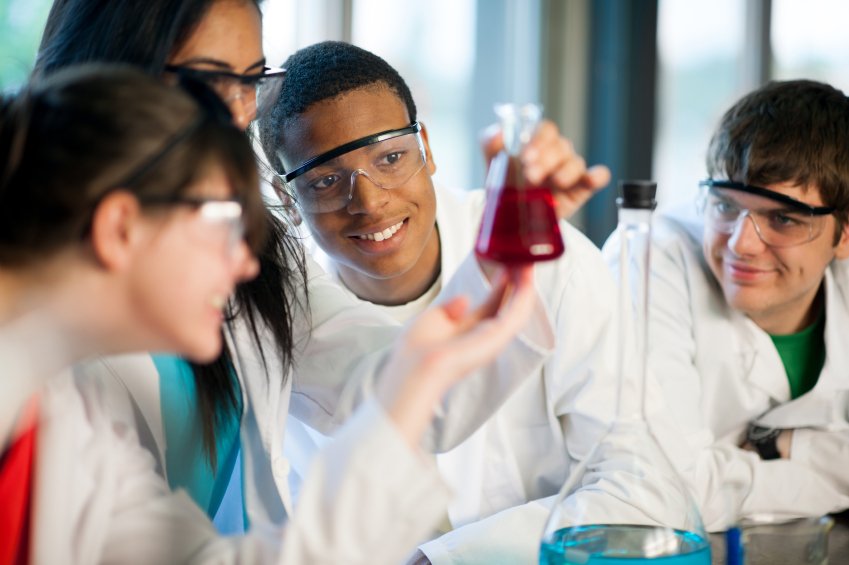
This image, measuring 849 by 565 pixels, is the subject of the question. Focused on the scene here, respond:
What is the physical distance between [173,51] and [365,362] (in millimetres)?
553

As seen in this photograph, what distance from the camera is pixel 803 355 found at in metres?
2.40

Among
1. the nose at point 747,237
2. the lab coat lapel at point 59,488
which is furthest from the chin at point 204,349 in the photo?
the nose at point 747,237

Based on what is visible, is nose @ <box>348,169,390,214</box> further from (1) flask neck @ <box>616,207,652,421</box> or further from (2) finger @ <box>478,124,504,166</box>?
(1) flask neck @ <box>616,207,652,421</box>

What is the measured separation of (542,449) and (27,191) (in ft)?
4.57

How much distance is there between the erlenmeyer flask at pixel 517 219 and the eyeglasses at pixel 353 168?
2.75 feet

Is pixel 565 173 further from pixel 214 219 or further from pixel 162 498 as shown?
pixel 162 498

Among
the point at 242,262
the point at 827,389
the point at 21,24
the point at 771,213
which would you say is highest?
the point at 21,24

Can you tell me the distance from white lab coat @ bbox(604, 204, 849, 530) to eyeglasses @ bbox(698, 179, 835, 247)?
231mm

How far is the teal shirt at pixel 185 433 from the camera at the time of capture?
1572 mm

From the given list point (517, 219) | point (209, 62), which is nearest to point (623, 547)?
point (517, 219)

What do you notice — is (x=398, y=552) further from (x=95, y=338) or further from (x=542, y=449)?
(x=542, y=449)

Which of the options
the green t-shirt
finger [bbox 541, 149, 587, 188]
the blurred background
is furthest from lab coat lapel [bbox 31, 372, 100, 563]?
the blurred background

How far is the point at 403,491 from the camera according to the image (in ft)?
3.41

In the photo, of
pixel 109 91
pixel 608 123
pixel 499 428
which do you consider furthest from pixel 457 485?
pixel 608 123
